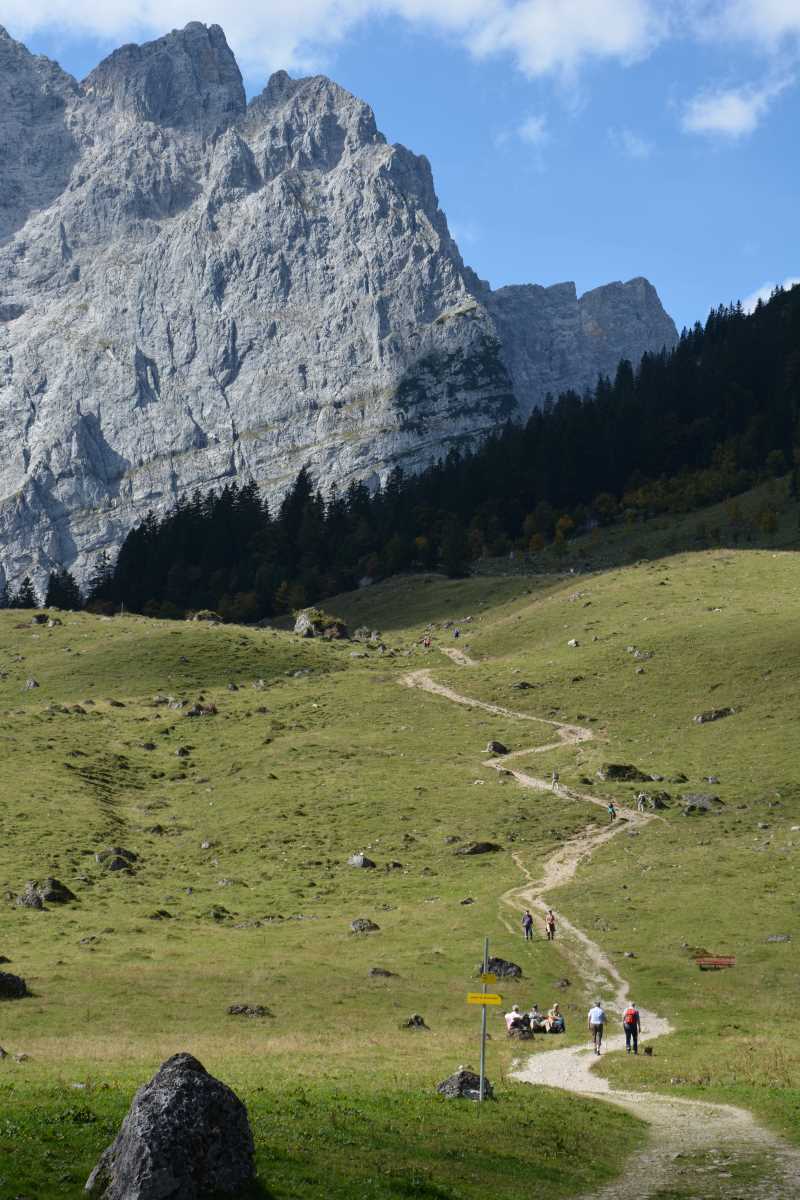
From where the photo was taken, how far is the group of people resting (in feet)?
154

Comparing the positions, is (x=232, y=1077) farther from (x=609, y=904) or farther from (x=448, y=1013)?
(x=609, y=904)

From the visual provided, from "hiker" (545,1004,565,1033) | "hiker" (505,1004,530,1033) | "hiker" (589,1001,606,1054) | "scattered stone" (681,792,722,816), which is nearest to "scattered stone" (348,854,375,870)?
"scattered stone" (681,792,722,816)

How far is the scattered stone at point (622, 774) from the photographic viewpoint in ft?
309

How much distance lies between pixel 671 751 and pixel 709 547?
82.7 m

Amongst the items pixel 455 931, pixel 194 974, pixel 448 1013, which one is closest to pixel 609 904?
pixel 455 931

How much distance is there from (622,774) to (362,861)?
2409 centimetres

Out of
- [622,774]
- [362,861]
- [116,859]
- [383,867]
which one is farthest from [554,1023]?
[622,774]

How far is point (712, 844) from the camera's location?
259 feet

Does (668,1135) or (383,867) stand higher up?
(668,1135)

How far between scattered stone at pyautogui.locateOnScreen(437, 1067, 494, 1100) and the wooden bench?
2637 cm

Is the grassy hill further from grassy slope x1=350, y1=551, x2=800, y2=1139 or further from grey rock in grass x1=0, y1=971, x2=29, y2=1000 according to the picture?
grey rock in grass x1=0, y1=971, x2=29, y2=1000

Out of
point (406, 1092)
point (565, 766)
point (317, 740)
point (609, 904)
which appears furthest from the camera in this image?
point (317, 740)

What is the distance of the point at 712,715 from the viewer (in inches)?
4188

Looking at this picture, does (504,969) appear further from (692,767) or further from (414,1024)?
(692,767)
